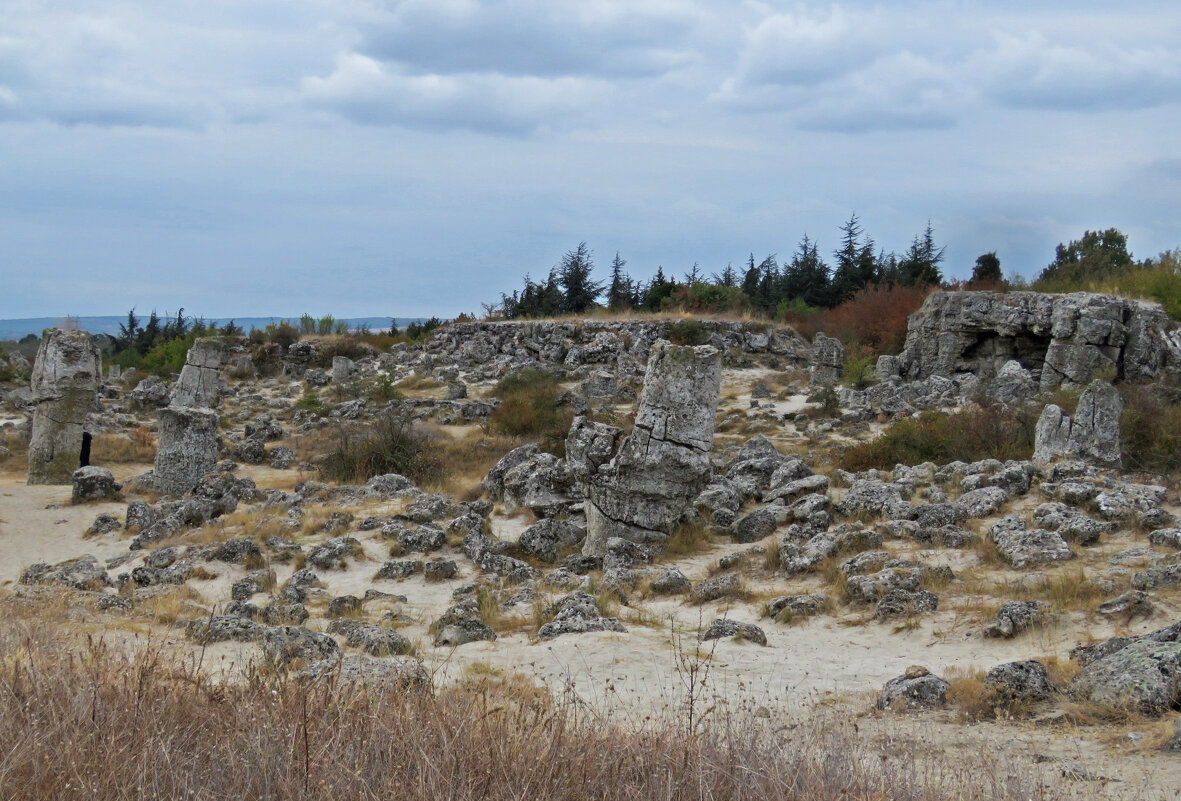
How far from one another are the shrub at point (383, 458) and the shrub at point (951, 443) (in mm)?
7398

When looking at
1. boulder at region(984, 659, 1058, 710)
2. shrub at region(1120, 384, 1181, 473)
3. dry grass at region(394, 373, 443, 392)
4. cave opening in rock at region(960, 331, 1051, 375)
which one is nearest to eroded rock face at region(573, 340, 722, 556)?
boulder at region(984, 659, 1058, 710)

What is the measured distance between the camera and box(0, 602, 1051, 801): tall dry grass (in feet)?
10.0

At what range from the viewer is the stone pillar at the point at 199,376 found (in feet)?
60.8

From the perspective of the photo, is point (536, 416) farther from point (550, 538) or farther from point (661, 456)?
point (661, 456)

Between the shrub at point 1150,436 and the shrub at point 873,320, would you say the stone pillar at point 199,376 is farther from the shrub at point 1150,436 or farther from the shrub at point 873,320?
Result: the shrub at point 873,320

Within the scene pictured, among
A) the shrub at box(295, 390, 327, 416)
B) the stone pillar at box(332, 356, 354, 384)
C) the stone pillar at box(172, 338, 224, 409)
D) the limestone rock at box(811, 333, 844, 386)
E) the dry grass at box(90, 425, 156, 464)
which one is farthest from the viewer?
the stone pillar at box(332, 356, 354, 384)

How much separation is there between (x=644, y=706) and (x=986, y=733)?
1796 millimetres

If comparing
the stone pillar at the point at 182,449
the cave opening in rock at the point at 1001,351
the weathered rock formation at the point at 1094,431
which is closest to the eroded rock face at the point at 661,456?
the weathered rock formation at the point at 1094,431

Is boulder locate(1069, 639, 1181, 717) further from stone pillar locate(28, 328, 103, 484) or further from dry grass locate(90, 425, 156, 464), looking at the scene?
dry grass locate(90, 425, 156, 464)

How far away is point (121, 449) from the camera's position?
1892 centimetres

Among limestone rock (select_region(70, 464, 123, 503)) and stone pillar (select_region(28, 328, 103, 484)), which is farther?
stone pillar (select_region(28, 328, 103, 484))

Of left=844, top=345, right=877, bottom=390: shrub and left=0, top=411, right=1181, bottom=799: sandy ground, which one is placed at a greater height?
left=844, top=345, right=877, bottom=390: shrub

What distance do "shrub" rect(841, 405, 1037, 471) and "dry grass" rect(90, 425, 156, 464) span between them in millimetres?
14109

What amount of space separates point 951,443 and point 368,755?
41.9 feet
